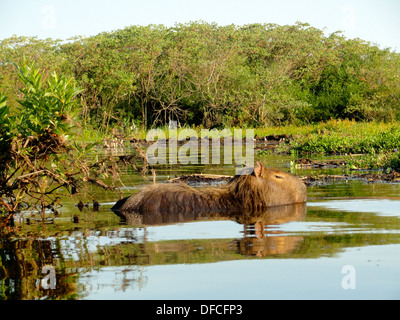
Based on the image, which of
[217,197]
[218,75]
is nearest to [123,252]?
[217,197]

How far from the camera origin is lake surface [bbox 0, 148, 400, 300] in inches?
167

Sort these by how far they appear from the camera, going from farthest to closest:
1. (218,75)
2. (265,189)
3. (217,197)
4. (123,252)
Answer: (218,75), (265,189), (217,197), (123,252)

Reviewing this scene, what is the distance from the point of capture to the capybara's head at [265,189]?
845 cm

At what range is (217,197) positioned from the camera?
8453mm

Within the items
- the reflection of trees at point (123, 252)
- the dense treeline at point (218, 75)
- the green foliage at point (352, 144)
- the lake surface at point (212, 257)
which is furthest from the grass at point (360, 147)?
the dense treeline at point (218, 75)

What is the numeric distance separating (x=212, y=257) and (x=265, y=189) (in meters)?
3.41

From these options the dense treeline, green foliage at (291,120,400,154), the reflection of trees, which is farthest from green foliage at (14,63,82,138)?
the dense treeline

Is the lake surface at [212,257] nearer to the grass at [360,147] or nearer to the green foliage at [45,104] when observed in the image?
the green foliage at [45,104]

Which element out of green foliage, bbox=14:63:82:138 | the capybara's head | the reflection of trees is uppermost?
green foliage, bbox=14:63:82:138

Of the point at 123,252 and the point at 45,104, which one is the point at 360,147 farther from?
the point at 123,252

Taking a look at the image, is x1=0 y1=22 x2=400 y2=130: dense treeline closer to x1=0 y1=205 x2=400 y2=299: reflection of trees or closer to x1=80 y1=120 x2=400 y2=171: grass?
x1=80 y1=120 x2=400 y2=171: grass

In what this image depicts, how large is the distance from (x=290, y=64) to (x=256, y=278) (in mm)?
35137

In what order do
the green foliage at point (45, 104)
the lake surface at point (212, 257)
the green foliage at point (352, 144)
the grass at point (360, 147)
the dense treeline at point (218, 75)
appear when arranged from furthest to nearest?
the dense treeline at point (218, 75) → the green foliage at point (352, 144) → the grass at point (360, 147) → the green foliage at point (45, 104) → the lake surface at point (212, 257)
